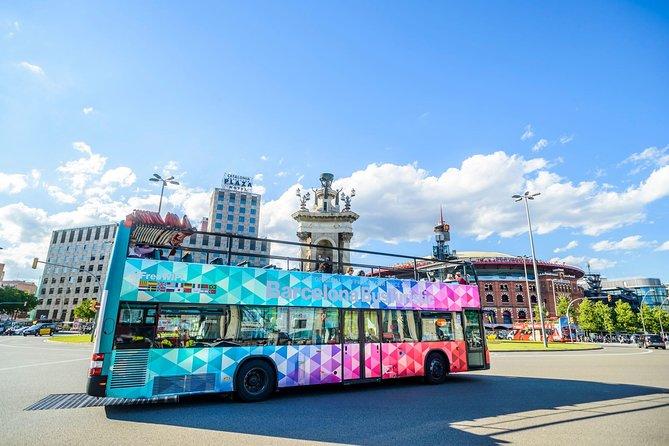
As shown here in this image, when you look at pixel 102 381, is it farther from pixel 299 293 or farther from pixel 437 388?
pixel 437 388

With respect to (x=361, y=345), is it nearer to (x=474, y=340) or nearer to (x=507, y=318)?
(x=474, y=340)

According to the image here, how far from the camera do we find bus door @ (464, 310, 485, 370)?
43.2 feet

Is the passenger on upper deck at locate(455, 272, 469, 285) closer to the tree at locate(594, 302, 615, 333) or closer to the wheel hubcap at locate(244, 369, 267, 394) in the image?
the wheel hubcap at locate(244, 369, 267, 394)

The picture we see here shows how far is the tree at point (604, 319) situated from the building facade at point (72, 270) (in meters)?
103

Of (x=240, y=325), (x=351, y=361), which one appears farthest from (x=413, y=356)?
(x=240, y=325)

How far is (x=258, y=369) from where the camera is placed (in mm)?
9531

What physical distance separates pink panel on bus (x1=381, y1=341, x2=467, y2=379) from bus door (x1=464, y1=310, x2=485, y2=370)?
0.27m

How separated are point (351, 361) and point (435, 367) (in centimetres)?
336

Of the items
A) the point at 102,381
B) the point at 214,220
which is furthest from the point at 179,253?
the point at 214,220

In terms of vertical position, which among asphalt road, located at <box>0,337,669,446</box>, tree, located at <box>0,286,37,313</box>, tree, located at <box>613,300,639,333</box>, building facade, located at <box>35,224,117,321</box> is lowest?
asphalt road, located at <box>0,337,669,446</box>

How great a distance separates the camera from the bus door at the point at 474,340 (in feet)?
43.2

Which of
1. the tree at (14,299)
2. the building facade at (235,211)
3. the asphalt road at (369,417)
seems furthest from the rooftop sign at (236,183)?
the asphalt road at (369,417)

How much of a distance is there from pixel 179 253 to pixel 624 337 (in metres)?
81.0

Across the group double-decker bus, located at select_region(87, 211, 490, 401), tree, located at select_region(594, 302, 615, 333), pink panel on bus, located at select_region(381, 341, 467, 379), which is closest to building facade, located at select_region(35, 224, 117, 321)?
double-decker bus, located at select_region(87, 211, 490, 401)
